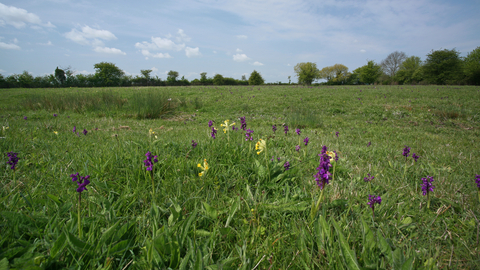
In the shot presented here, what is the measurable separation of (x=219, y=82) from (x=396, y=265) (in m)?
58.5

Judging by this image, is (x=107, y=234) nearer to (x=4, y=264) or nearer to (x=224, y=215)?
(x=4, y=264)

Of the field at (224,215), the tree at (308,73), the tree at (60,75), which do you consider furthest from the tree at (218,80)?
the field at (224,215)

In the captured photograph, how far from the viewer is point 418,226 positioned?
153 centimetres

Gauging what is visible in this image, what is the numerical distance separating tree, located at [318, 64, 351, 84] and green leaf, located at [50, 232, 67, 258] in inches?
3179

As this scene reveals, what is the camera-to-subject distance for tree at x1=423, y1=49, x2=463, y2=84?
1524 inches

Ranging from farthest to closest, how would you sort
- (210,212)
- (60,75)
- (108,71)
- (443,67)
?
(108,71) → (60,75) → (443,67) → (210,212)

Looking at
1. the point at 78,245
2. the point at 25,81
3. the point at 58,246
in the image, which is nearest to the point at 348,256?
the point at 78,245

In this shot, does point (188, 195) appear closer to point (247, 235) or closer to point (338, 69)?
point (247, 235)

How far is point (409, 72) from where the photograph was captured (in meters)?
54.2

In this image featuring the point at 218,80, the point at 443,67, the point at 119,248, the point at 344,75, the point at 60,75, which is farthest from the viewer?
the point at 344,75

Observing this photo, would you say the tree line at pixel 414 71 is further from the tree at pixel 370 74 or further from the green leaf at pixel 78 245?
the green leaf at pixel 78 245

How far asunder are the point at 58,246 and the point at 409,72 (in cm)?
7239

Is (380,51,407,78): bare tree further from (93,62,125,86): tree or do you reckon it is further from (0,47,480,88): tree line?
(93,62,125,86): tree

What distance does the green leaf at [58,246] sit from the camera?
1.06 meters
